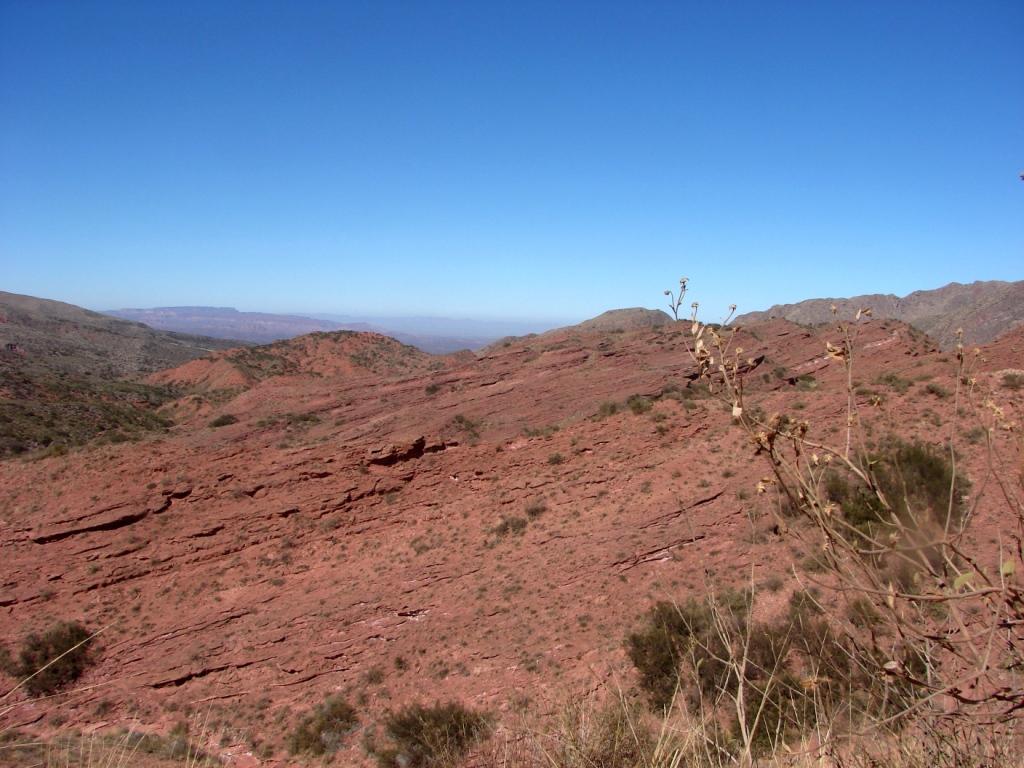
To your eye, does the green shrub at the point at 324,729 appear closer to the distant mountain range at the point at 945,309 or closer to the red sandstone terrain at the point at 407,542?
the red sandstone terrain at the point at 407,542

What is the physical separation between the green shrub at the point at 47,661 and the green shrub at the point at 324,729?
4.63 metres

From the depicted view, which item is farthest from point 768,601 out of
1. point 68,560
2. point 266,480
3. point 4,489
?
point 4,489

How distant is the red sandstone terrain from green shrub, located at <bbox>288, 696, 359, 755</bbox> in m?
0.24

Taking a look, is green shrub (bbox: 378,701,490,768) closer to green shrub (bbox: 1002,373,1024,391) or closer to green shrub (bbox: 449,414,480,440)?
green shrub (bbox: 449,414,480,440)

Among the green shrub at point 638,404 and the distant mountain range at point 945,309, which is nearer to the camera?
the green shrub at point 638,404

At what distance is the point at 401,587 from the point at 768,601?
6745mm

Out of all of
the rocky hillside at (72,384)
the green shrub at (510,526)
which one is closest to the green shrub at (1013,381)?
the green shrub at (510,526)

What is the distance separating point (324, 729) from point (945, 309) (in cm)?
8788

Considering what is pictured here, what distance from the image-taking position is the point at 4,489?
1534 cm

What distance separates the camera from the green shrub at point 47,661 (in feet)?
34.1

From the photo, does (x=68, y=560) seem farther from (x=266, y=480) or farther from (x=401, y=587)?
(x=401, y=587)

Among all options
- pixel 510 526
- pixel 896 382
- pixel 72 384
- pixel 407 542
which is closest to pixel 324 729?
pixel 407 542

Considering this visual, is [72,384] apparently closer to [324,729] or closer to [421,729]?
[324,729]

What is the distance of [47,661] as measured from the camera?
34.7ft
